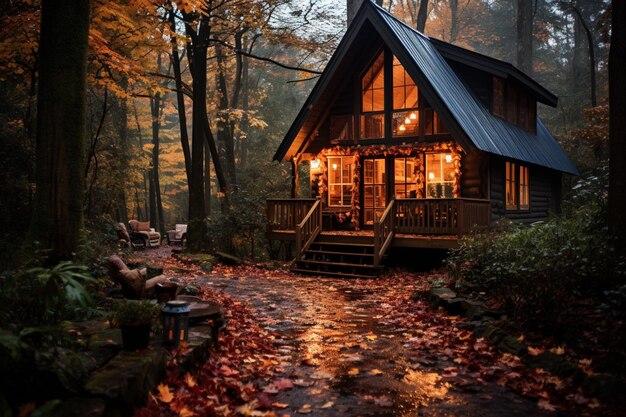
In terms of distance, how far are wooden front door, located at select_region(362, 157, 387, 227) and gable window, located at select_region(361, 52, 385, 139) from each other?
3.33ft

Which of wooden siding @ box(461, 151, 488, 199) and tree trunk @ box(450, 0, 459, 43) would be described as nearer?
wooden siding @ box(461, 151, 488, 199)

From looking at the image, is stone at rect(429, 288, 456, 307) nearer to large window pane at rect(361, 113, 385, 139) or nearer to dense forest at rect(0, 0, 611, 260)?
dense forest at rect(0, 0, 611, 260)

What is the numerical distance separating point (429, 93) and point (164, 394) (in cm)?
1244

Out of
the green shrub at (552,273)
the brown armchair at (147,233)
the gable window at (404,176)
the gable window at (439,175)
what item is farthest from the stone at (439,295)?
the brown armchair at (147,233)

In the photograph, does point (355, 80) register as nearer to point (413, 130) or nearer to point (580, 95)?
point (413, 130)

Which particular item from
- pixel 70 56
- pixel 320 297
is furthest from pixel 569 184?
pixel 70 56

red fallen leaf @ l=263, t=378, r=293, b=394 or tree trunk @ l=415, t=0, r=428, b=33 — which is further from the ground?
tree trunk @ l=415, t=0, r=428, b=33

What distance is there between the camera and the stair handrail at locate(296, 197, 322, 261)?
14914mm

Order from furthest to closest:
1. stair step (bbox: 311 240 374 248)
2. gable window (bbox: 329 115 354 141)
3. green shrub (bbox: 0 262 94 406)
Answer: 1. gable window (bbox: 329 115 354 141)
2. stair step (bbox: 311 240 374 248)
3. green shrub (bbox: 0 262 94 406)

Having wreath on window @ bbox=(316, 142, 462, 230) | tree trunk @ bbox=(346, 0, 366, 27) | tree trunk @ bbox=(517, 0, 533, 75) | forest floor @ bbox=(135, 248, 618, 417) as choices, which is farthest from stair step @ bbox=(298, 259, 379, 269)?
tree trunk @ bbox=(517, 0, 533, 75)

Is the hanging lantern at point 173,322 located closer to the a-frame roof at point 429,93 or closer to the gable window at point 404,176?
the a-frame roof at point 429,93

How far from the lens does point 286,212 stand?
54.1 ft

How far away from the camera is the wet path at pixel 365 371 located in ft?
14.1

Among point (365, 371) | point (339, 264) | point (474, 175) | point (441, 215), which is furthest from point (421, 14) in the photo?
point (365, 371)
